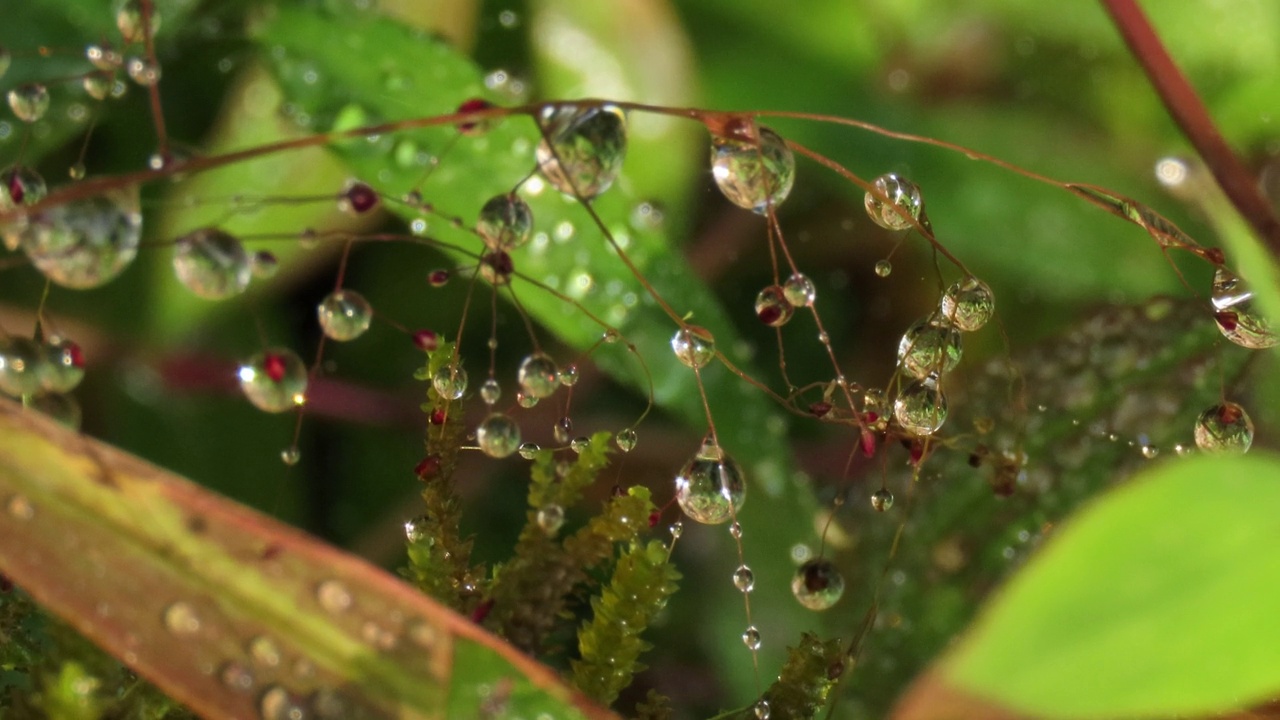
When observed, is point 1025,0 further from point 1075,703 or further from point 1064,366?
point 1075,703

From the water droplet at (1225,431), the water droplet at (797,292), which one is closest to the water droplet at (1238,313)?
the water droplet at (1225,431)

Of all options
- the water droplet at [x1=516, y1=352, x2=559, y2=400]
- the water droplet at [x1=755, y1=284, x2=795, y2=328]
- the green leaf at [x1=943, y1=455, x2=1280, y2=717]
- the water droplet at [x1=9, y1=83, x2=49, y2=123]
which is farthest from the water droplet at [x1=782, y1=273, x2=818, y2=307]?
the water droplet at [x1=9, y1=83, x2=49, y2=123]

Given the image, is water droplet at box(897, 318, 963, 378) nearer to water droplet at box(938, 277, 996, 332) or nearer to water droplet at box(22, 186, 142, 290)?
water droplet at box(938, 277, 996, 332)

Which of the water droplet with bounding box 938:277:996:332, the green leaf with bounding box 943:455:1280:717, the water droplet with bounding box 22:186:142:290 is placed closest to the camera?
the green leaf with bounding box 943:455:1280:717

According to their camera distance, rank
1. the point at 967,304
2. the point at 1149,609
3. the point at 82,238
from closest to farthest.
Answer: the point at 1149,609
the point at 82,238
the point at 967,304

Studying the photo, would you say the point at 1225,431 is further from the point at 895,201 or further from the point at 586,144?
the point at 586,144

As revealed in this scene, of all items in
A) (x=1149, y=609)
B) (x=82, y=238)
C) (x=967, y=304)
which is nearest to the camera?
(x=1149, y=609)

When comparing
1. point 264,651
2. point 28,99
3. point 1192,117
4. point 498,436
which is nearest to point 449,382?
point 498,436
